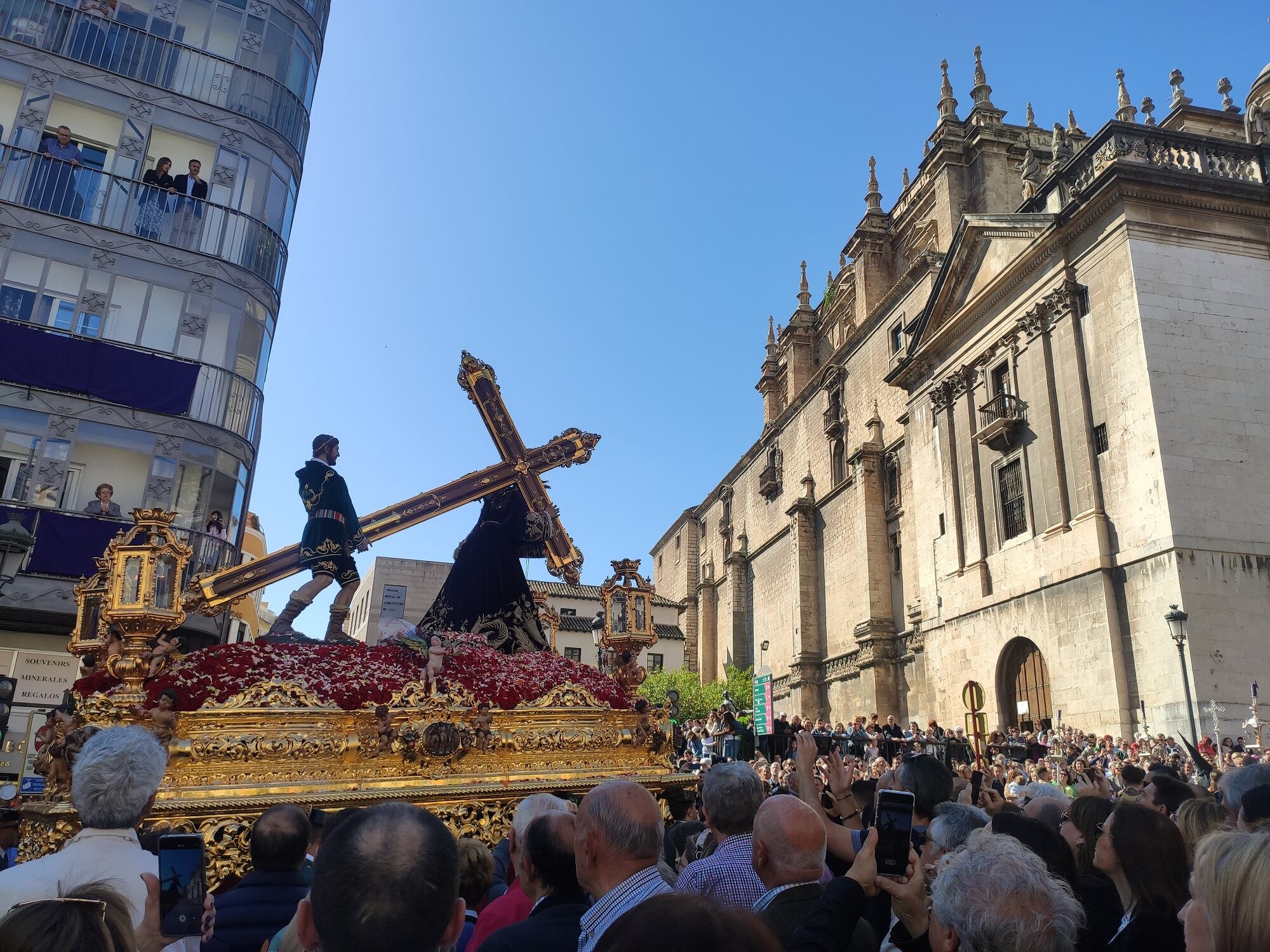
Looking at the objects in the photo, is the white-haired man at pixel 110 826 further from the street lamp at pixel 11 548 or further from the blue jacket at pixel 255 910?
the street lamp at pixel 11 548

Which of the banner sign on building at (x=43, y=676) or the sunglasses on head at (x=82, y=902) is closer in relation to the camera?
the sunglasses on head at (x=82, y=902)

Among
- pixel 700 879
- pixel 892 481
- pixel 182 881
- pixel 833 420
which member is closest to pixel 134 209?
pixel 182 881

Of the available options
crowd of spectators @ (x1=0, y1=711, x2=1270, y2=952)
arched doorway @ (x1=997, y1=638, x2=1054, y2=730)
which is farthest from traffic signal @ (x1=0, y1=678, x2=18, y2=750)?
arched doorway @ (x1=997, y1=638, x2=1054, y2=730)

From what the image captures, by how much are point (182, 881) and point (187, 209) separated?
62.4 ft

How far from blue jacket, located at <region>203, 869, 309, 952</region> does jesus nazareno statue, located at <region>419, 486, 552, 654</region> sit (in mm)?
6034

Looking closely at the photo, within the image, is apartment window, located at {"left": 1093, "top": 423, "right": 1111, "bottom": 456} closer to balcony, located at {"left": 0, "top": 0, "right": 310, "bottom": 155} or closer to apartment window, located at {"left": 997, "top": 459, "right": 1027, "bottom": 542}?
apartment window, located at {"left": 997, "top": 459, "right": 1027, "bottom": 542}

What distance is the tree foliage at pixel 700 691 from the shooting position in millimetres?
44344

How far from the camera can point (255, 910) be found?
3400 millimetres

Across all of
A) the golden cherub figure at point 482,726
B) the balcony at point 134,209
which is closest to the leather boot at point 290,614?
the golden cherub figure at point 482,726

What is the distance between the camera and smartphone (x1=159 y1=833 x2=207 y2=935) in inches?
96.7

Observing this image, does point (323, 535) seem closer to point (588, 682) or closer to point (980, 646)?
point (588, 682)

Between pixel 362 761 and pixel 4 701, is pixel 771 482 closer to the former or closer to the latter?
pixel 4 701

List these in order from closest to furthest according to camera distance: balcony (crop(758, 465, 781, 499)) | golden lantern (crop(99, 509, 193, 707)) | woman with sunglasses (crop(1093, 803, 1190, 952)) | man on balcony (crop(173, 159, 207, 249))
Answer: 1. woman with sunglasses (crop(1093, 803, 1190, 952))
2. golden lantern (crop(99, 509, 193, 707))
3. man on balcony (crop(173, 159, 207, 249))
4. balcony (crop(758, 465, 781, 499))

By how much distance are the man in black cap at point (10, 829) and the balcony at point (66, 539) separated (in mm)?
8782
